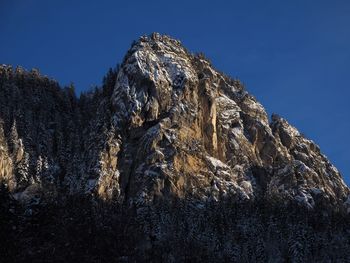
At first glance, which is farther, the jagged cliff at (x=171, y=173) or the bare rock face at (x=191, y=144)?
the bare rock face at (x=191, y=144)

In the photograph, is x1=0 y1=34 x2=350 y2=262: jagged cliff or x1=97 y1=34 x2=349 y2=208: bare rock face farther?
x1=97 y1=34 x2=349 y2=208: bare rock face

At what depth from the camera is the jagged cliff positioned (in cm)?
14200

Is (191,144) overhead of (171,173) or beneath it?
overhead

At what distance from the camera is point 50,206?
138625mm

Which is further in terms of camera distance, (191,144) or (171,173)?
(191,144)

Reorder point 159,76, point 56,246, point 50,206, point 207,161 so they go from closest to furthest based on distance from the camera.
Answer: point 56,246 < point 50,206 < point 207,161 < point 159,76

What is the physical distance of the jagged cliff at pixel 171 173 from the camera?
5591 inches

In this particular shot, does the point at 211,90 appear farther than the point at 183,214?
Yes

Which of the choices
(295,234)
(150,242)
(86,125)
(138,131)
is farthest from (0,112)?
(295,234)

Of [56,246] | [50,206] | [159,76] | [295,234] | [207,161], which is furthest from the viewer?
[159,76]

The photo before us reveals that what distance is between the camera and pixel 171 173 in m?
162

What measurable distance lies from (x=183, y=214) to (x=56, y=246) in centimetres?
3355

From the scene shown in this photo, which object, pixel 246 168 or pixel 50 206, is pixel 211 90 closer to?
pixel 246 168

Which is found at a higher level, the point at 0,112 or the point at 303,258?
the point at 0,112
